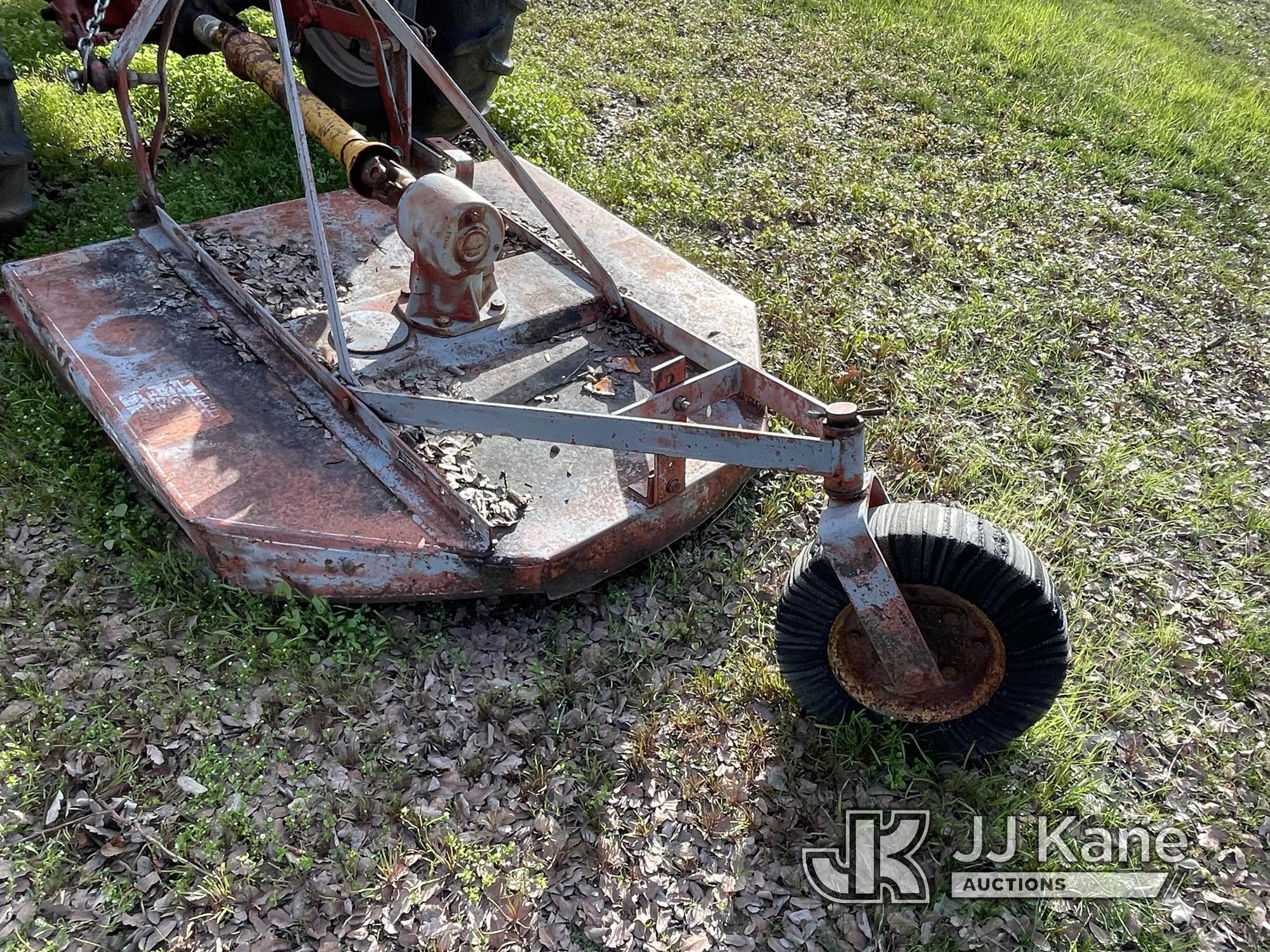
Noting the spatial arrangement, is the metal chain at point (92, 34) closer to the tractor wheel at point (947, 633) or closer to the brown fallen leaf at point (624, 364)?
the brown fallen leaf at point (624, 364)

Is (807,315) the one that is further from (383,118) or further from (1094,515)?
(383,118)

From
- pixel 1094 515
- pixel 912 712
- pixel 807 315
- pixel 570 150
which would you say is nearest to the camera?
Result: pixel 912 712

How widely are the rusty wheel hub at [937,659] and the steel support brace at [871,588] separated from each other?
0.09m

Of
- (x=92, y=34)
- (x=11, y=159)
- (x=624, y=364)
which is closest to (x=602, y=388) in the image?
(x=624, y=364)

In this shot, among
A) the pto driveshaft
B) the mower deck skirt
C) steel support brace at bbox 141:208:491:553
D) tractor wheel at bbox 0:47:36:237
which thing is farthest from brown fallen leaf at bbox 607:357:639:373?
tractor wheel at bbox 0:47:36:237

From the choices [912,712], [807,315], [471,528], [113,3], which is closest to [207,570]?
[471,528]

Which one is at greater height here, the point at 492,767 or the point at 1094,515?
the point at 1094,515

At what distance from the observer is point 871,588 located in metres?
2.24

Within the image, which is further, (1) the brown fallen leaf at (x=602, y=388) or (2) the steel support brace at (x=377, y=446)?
(1) the brown fallen leaf at (x=602, y=388)

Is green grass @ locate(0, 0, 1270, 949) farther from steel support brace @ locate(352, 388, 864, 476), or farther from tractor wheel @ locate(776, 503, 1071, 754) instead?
steel support brace @ locate(352, 388, 864, 476)

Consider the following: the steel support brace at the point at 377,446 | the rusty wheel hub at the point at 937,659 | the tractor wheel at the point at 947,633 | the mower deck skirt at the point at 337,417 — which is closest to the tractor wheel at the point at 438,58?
the mower deck skirt at the point at 337,417

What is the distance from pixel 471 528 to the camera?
2631 mm

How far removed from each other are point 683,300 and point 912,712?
1.85m

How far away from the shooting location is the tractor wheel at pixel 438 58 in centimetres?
413
